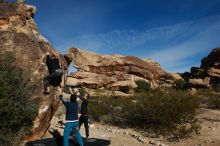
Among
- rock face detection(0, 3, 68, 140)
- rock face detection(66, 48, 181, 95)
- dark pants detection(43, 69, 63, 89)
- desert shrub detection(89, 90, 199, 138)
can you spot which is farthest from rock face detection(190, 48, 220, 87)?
dark pants detection(43, 69, 63, 89)

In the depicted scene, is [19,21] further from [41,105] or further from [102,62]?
[102,62]

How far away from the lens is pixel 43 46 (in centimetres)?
1148

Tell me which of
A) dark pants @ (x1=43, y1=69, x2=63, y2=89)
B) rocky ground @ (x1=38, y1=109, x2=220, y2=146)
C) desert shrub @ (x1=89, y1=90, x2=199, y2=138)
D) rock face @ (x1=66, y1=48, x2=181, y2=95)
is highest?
rock face @ (x1=66, y1=48, x2=181, y2=95)

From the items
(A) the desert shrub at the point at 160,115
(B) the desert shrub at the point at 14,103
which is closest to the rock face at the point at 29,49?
(B) the desert shrub at the point at 14,103

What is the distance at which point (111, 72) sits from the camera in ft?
183

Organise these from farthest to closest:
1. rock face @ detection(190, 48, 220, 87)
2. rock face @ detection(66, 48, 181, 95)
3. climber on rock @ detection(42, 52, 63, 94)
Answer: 1. rock face @ detection(190, 48, 220, 87)
2. rock face @ detection(66, 48, 181, 95)
3. climber on rock @ detection(42, 52, 63, 94)

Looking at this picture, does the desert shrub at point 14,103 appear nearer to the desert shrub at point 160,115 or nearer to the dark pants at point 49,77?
the dark pants at point 49,77

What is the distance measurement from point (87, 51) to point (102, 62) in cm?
340

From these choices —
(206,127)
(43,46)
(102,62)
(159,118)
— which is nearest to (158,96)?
(159,118)

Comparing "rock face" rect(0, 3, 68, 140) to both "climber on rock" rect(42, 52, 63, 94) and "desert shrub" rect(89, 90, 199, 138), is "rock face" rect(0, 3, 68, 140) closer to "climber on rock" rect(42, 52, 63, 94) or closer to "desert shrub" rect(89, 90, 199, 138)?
"climber on rock" rect(42, 52, 63, 94)

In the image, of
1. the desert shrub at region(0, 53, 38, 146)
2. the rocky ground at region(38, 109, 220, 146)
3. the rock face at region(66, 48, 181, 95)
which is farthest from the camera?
the rock face at region(66, 48, 181, 95)

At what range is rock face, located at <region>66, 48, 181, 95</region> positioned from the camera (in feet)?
154

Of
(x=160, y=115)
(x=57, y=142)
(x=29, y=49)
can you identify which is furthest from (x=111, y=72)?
(x=57, y=142)

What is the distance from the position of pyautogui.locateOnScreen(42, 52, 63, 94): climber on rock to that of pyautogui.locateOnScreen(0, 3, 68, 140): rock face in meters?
0.17
